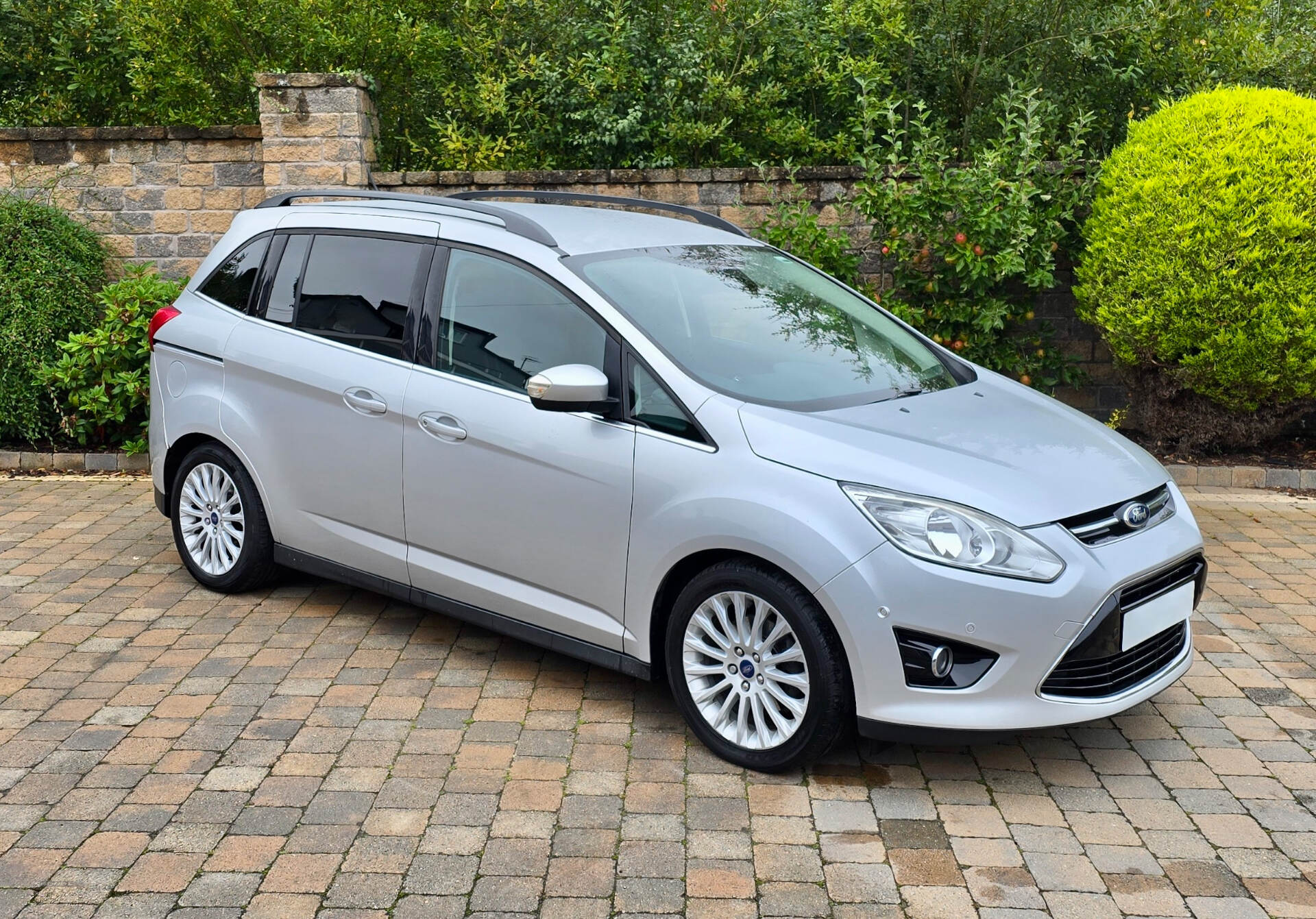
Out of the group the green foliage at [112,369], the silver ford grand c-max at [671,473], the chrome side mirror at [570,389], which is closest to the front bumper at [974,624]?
the silver ford grand c-max at [671,473]

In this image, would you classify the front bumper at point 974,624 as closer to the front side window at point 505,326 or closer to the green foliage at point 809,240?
the front side window at point 505,326

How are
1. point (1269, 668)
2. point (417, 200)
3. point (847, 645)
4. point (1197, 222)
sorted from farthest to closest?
point (1197, 222) < point (417, 200) < point (1269, 668) < point (847, 645)

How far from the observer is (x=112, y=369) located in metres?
8.24

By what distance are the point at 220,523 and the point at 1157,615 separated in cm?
399

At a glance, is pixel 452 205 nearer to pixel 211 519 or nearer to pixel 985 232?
pixel 211 519

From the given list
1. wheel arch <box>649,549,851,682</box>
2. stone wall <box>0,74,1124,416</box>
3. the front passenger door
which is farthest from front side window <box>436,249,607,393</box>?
stone wall <box>0,74,1124,416</box>

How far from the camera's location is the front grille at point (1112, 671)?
12.7 feet

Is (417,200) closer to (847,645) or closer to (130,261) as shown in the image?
(847,645)

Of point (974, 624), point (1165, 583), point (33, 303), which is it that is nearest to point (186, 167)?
point (33, 303)

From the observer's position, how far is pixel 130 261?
9.35 m

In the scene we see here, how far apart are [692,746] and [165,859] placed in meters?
1.71

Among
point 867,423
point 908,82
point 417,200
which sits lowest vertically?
point 867,423

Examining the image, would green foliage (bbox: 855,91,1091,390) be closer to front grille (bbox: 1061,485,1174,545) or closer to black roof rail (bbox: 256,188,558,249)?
black roof rail (bbox: 256,188,558,249)

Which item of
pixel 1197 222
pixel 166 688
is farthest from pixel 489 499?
pixel 1197 222
